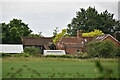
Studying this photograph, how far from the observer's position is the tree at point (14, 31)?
252ft

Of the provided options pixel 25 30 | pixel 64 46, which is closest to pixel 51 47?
pixel 64 46

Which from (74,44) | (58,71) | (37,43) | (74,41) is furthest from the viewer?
(37,43)

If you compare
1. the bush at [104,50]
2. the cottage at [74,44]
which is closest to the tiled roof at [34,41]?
the cottage at [74,44]

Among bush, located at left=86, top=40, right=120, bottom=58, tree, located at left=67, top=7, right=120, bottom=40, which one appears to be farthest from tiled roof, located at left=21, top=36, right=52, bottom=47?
bush, located at left=86, top=40, right=120, bottom=58

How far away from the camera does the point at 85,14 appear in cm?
9412

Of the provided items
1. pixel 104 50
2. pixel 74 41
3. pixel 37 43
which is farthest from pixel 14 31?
pixel 104 50

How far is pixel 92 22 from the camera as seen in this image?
291 feet

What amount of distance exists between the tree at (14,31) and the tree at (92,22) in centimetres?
1495

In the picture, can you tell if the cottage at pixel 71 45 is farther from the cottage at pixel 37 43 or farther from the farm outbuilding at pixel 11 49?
the farm outbuilding at pixel 11 49

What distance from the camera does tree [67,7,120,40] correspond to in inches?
3455

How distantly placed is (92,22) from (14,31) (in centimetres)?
2449

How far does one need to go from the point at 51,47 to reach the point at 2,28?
15.3 meters

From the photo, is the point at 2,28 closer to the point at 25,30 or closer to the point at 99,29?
the point at 25,30

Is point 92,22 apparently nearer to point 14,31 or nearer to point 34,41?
point 34,41
